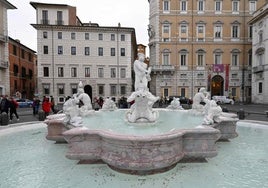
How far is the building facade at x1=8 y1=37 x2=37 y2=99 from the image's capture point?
1332 inches

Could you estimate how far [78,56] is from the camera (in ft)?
116

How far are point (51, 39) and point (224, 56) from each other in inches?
1220

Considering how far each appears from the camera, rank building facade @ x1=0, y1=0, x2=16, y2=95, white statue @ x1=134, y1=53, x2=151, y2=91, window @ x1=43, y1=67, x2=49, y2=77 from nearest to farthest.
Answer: white statue @ x1=134, y1=53, x2=151, y2=91 → building facade @ x1=0, y1=0, x2=16, y2=95 → window @ x1=43, y1=67, x2=49, y2=77

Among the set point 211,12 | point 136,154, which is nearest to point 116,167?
point 136,154

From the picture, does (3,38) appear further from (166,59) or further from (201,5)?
(201,5)

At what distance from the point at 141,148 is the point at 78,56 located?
112 feet

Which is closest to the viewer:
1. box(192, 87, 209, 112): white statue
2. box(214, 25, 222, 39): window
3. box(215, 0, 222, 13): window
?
box(192, 87, 209, 112): white statue

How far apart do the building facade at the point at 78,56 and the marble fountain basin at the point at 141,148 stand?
103 ft

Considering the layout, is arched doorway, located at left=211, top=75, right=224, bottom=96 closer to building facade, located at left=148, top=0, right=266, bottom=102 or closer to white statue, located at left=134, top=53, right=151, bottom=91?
building facade, located at left=148, top=0, right=266, bottom=102

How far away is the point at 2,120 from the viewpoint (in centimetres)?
902

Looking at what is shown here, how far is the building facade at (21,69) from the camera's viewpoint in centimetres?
3384

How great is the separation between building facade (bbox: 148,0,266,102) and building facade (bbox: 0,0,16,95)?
2356 centimetres

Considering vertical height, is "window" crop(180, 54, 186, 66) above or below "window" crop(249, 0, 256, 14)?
below

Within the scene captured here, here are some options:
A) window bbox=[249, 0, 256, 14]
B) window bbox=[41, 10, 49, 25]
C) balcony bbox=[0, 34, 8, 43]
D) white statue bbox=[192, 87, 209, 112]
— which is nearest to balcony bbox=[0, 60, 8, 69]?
balcony bbox=[0, 34, 8, 43]
